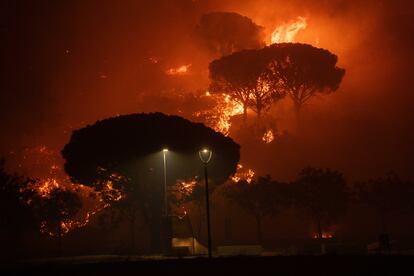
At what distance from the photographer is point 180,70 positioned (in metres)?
113

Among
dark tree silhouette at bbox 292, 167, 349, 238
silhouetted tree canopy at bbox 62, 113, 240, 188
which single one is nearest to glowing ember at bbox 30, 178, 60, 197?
silhouetted tree canopy at bbox 62, 113, 240, 188

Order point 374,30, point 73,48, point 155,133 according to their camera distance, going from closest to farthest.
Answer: point 155,133 → point 374,30 → point 73,48

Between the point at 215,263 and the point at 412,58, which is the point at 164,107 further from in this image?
the point at 215,263

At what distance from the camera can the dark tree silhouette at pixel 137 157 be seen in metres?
44.4

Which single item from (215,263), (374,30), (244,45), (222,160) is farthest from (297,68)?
(215,263)

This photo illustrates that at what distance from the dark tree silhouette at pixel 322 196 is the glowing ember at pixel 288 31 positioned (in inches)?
2491

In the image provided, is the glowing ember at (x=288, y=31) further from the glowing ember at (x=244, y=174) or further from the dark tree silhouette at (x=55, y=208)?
the dark tree silhouette at (x=55, y=208)

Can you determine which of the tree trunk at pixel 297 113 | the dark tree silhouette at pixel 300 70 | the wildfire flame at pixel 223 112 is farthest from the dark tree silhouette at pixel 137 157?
the wildfire flame at pixel 223 112

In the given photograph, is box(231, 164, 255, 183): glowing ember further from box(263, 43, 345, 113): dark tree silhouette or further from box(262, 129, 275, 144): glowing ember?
box(263, 43, 345, 113): dark tree silhouette

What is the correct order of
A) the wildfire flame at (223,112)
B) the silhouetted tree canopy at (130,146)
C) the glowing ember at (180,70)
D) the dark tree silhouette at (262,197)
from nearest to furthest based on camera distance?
the silhouetted tree canopy at (130,146) → the dark tree silhouette at (262,197) → the wildfire flame at (223,112) → the glowing ember at (180,70)

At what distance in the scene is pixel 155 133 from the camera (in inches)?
1800

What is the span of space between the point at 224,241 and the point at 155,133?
48.4 feet

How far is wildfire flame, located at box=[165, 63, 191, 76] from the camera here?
367 ft

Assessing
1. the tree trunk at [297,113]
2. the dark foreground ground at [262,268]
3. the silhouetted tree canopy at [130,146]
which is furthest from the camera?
the tree trunk at [297,113]
